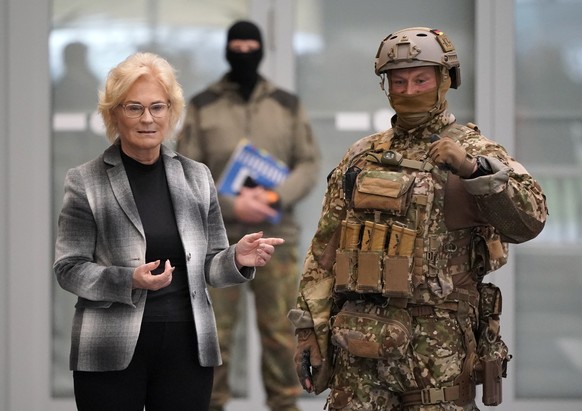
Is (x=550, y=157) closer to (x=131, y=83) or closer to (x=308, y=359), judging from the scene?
(x=308, y=359)

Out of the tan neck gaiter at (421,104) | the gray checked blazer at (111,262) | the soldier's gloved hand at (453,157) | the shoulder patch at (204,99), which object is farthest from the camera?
the shoulder patch at (204,99)

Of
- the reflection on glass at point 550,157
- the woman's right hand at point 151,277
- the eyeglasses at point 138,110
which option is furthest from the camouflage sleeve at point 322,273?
the reflection on glass at point 550,157

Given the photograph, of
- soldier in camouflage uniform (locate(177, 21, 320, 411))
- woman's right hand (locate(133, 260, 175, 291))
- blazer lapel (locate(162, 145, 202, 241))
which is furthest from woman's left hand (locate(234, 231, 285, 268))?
soldier in camouflage uniform (locate(177, 21, 320, 411))

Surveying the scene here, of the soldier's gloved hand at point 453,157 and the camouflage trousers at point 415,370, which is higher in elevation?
the soldier's gloved hand at point 453,157

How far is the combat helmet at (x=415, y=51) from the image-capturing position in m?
3.75

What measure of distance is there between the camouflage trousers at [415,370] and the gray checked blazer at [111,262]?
1.54ft

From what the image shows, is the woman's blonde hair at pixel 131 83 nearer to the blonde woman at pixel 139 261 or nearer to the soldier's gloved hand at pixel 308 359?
the blonde woman at pixel 139 261

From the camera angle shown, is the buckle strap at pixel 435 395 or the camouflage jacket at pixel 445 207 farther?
the buckle strap at pixel 435 395

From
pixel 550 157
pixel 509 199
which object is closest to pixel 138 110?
pixel 509 199

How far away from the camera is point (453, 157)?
3514 mm

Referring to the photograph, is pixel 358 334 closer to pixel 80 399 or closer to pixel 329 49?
pixel 80 399

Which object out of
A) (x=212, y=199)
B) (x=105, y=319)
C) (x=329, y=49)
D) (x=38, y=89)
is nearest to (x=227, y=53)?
(x=329, y=49)

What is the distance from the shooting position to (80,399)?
12.2 ft

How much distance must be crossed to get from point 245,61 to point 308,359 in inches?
98.6
